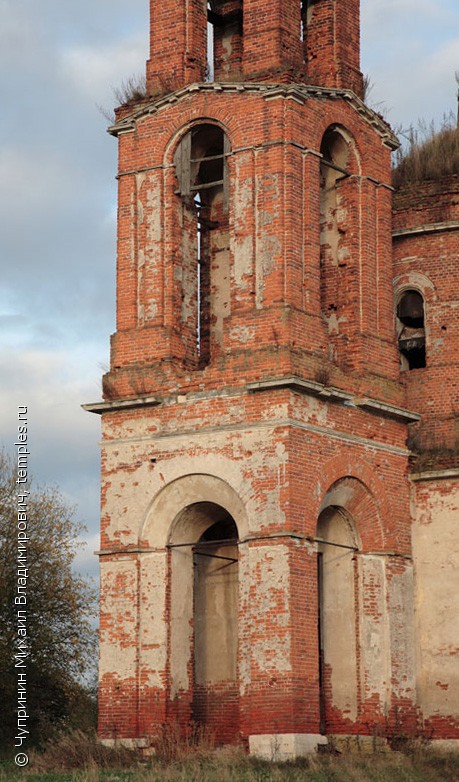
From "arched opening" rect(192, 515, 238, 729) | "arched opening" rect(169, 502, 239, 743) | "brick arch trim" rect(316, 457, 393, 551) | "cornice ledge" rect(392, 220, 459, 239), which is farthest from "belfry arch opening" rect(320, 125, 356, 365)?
"arched opening" rect(192, 515, 238, 729)

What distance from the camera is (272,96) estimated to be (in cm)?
2119

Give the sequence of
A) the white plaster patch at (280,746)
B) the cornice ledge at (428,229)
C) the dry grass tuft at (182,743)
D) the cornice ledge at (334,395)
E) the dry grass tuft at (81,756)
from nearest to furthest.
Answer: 1. the white plaster patch at (280,746)
2. the dry grass tuft at (182,743)
3. the dry grass tuft at (81,756)
4. the cornice ledge at (334,395)
5. the cornice ledge at (428,229)

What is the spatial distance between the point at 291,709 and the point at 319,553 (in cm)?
317

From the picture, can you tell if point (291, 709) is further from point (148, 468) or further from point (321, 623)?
point (148, 468)

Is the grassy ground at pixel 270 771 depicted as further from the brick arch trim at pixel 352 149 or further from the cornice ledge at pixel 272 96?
the cornice ledge at pixel 272 96

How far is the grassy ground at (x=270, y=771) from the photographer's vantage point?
1744 cm

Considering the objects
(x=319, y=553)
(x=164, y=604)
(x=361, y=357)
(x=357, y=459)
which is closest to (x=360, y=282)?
(x=361, y=357)

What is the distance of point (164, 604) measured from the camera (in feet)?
67.8

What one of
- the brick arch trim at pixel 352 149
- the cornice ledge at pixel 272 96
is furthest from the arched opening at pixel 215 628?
the cornice ledge at pixel 272 96

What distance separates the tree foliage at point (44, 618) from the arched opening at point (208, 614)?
26.5 feet

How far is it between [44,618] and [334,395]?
40.6 ft

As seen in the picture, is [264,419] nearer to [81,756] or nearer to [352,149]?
[352,149]

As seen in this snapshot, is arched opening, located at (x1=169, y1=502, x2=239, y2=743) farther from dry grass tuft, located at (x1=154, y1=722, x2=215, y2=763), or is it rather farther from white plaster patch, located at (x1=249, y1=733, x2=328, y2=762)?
white plaster patch, located at (x1=249, y1=733, x2=328, y2=762)

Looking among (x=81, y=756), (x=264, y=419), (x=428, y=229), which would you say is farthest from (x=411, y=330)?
(x=81, y=756)
